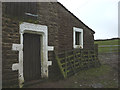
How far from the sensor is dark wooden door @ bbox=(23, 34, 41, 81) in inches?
241

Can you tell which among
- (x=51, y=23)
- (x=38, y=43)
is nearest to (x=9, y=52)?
(x=38, y=43)

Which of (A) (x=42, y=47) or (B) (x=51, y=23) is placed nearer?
(A) (x=42, y=47)

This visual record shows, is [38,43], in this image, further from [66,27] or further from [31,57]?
[66,27]

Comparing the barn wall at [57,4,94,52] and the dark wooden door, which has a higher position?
the barn wall at [57,4,94,52]

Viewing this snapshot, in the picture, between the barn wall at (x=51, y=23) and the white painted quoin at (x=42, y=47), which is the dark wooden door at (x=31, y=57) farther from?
the barn wall at (x=51, y=23)

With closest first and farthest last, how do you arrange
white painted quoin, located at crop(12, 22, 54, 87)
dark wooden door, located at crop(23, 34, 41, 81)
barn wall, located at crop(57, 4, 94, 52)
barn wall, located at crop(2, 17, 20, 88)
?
barn wall, located at crop(2, 17, 20, 88) → white painted quoin, located at crop(12, 22, 54, 87) → dark wooden door, located at crop(23, 34, 41, 81) → barn wall, located at crop(57, 4, 94, 52)

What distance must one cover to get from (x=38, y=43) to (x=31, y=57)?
84cm

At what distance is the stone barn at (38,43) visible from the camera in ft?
17.3

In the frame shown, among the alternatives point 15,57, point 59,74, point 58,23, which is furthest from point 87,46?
point 15,57

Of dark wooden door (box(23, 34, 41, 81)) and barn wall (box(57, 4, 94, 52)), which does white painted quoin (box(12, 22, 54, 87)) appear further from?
barn wall (box(57, 4, 94, 52))

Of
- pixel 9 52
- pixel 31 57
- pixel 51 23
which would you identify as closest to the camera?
pixel 9 52

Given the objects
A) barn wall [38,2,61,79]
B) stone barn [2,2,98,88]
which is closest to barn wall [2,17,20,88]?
stone barn [2,2,98,88]

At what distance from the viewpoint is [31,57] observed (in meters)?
6.38

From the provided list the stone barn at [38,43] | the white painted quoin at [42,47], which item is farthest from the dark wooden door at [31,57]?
the white painted quoin at [42,47]
